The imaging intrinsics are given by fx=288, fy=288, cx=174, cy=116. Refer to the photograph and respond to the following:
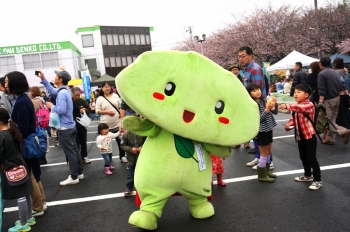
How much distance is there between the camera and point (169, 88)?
258cm

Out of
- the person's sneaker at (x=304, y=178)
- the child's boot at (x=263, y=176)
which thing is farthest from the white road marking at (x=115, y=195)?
the person's sneaker at (x=304, y=178)

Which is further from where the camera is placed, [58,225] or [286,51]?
[286,51]

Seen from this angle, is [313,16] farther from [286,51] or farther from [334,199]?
[334,199]

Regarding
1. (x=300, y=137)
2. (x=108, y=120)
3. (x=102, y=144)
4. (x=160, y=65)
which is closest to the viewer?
(x=160, y=65)

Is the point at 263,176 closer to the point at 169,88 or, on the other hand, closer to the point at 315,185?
the point at 315,185

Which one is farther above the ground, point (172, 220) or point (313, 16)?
point (313, 16)

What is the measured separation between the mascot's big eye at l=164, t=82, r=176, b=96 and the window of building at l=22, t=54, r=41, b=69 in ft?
111

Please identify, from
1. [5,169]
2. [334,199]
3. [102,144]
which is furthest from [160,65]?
[102,144]

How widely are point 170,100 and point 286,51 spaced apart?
25.1 m

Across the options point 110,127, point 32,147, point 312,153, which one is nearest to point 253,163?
point 312,153

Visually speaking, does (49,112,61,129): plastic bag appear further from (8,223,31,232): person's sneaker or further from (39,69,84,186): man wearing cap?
(8,223,31,232): person's sneaker

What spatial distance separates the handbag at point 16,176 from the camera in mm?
3029

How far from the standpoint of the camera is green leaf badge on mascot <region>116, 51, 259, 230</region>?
2.51 m

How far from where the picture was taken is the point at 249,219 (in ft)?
10.3
